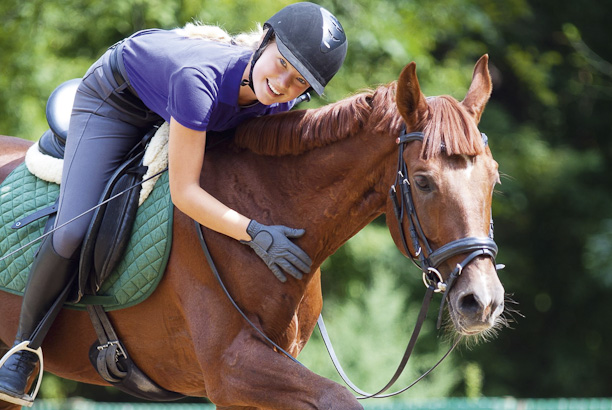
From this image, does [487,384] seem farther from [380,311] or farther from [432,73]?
[432,73]

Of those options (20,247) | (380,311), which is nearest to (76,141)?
(20,247)

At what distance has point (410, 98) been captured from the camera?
10.8 ft

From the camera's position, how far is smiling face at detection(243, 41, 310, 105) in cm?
335

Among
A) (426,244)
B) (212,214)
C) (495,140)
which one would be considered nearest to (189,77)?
(212,214)

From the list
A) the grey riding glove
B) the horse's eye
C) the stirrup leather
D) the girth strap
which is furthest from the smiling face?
the stirrup leather

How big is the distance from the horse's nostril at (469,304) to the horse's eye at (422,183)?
47 centimetres

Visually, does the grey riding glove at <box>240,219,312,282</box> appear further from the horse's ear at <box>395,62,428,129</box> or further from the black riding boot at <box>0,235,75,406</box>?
the black riding boot at <box>0,235,75,406</box>

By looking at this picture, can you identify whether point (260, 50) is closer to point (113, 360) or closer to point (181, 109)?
point (181, 109)

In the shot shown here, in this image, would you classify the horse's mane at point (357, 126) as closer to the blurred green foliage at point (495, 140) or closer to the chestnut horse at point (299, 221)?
the chestnut horse at point (299, 221)

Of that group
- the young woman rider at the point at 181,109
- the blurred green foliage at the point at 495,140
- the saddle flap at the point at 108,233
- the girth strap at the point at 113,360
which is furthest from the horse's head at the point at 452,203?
the blurred green foliage at the point at 495,140

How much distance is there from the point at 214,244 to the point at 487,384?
11460mm

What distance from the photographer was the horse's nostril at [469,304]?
117 inches

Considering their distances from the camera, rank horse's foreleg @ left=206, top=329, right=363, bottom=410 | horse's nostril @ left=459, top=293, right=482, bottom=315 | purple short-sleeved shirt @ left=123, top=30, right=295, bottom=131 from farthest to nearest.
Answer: purple short-sleeved shirt @ left=123, top=30, right=295, bottom=131
horse's foreleg @ left=206, top=329, right=363, bottom=410
horse's nostril @ left=459, top=293, right=482, bottom=315

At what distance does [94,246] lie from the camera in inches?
143
